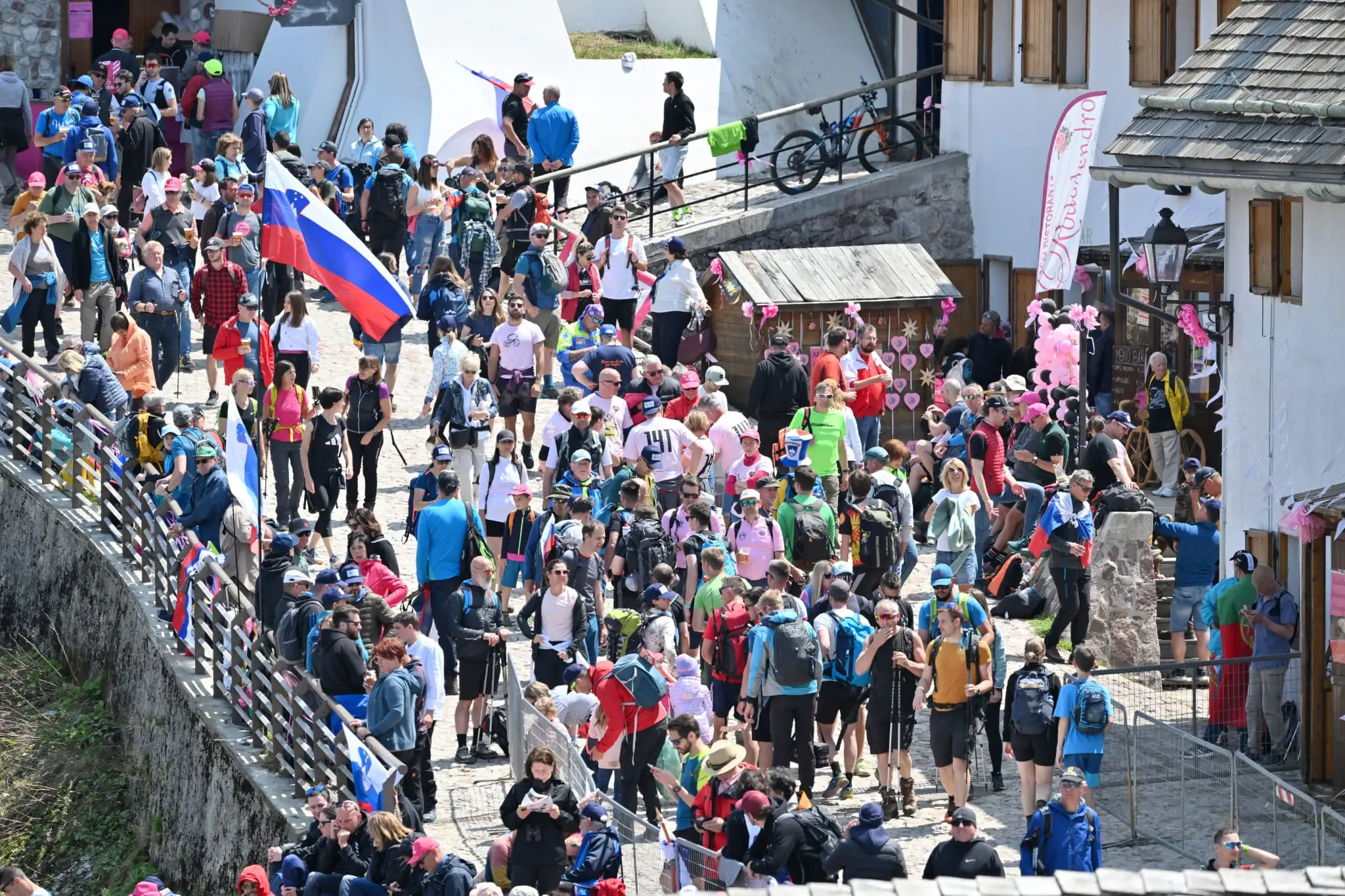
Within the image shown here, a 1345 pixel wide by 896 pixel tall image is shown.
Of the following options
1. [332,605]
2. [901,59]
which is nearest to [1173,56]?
[901,59]

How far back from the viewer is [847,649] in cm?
A: 1557

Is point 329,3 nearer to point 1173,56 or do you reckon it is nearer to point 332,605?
point 1173,56

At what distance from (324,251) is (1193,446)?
28.8ft

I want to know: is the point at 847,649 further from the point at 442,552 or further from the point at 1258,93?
the point at 1258,93

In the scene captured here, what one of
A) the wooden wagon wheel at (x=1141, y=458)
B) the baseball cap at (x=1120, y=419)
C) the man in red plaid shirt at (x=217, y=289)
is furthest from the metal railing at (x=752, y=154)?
the baseball cap at (x=1120, y=419)

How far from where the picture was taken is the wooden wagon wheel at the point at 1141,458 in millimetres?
23109

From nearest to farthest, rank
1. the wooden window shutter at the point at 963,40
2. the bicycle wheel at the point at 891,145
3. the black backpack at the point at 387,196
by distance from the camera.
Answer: the black backpack at the point at 387,196, the wooden window shutter at the point at 963,40, the bicycle wheel at the point at 891,145

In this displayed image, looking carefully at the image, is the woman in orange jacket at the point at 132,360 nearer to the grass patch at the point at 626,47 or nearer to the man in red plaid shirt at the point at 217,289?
the man in red plaid shirt at the point at 217,289

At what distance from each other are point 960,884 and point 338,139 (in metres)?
23.4

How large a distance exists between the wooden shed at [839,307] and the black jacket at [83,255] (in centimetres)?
605

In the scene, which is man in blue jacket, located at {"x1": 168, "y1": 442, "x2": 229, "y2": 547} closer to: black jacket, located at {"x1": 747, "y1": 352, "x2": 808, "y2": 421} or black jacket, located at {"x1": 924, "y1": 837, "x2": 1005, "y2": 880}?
black jacket, located at {"x1": 747, "y1": 352, "x2": 808, "y2": 421}

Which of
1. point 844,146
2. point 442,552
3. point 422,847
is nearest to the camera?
point 422,847

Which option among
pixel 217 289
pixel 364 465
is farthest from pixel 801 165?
pixel 364 465

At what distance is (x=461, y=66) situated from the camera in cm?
3069
